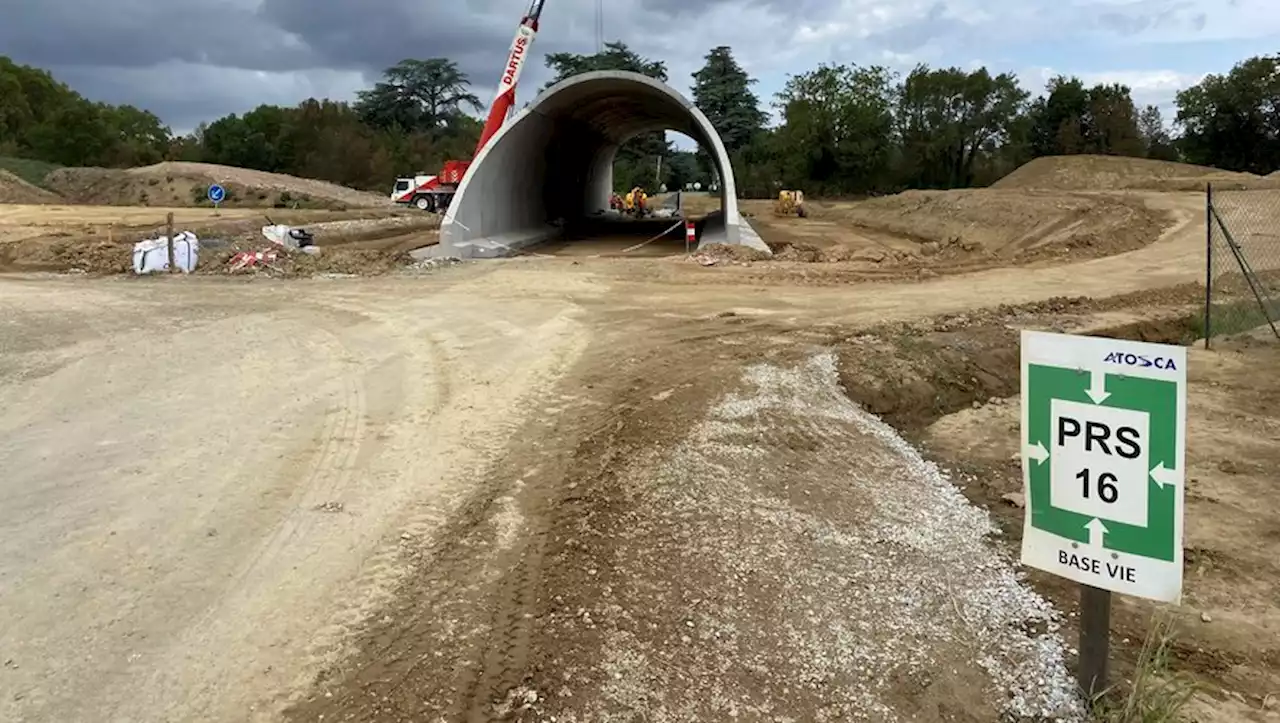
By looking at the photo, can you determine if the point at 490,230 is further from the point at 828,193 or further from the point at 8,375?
the point at 828,193

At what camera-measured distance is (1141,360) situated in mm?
3309

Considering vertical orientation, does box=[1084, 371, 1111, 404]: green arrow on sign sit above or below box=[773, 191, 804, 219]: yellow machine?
below

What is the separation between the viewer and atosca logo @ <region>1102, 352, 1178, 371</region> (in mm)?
3244

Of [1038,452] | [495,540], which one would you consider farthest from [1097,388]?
[495,540]

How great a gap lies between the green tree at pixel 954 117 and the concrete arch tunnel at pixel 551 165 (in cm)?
3827

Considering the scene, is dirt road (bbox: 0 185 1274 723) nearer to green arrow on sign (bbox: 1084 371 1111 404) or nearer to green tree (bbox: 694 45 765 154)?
green arrow on sign (bbox: 1084 371 1111 404)

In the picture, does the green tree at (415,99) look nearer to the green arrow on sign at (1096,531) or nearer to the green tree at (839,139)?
the green tree at (839,139)

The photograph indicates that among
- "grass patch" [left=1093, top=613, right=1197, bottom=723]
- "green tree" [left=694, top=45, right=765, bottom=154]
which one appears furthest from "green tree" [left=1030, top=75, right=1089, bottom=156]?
"grass patch" [left=1093, top=613, right=1197, bottom=723]

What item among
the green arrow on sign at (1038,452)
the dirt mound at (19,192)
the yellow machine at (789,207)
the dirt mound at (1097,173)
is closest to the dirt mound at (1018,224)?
the yellow machine at (789,207)

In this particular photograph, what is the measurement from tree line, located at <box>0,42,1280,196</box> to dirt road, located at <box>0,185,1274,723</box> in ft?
198

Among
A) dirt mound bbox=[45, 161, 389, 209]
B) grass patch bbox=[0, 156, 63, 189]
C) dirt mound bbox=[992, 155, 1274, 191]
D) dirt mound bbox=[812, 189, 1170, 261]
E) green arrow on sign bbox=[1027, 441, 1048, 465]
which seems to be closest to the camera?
green arrow on sign bbox=[1027, 441, 1048, 465]

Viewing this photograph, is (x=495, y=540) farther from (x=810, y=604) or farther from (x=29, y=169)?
(x=29, y=169)

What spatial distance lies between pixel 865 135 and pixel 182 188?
44733mm

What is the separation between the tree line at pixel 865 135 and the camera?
209ft
